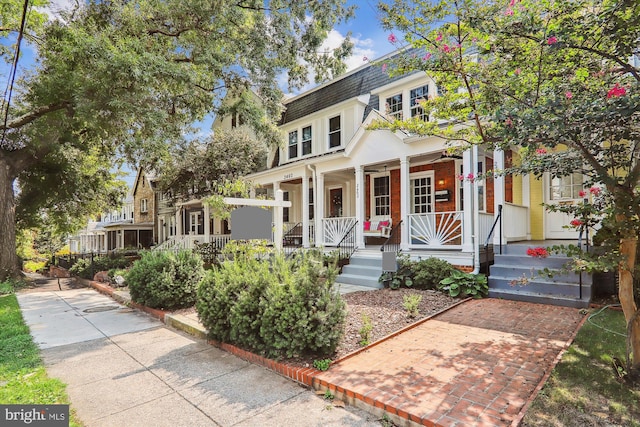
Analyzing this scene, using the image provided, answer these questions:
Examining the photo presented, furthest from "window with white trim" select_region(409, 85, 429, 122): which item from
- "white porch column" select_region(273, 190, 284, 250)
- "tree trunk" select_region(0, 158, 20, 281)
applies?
"tree trunk" select_region(0, 158, 20, 281)

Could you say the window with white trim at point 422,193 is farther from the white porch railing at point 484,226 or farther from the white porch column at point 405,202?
the white porch railing at point 484,226

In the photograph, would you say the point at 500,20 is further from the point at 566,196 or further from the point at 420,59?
the point at 566,196

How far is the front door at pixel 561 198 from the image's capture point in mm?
9375

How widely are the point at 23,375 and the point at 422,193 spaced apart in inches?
441

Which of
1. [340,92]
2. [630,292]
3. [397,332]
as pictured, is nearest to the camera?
[630,292]

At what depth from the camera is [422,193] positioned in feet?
40.0

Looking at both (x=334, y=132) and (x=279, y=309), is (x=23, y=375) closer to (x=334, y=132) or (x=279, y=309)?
(x=279, y=309)

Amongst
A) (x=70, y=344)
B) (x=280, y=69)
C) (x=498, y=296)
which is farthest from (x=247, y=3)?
(x=498, y=296)

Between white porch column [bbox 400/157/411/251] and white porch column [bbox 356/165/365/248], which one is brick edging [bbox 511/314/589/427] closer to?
white porch column [bbox 400/157/411/251]

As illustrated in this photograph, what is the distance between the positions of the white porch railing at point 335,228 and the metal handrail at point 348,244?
0.20 meters

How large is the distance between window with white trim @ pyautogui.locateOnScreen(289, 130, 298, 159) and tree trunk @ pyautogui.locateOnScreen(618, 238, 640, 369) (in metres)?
12.6

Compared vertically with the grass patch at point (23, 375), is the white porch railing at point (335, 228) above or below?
above

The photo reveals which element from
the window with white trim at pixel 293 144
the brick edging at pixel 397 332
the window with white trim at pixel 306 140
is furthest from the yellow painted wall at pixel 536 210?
the window with white trim at pixel 293 144

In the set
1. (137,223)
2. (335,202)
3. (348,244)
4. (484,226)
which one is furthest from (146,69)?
(137,223)
